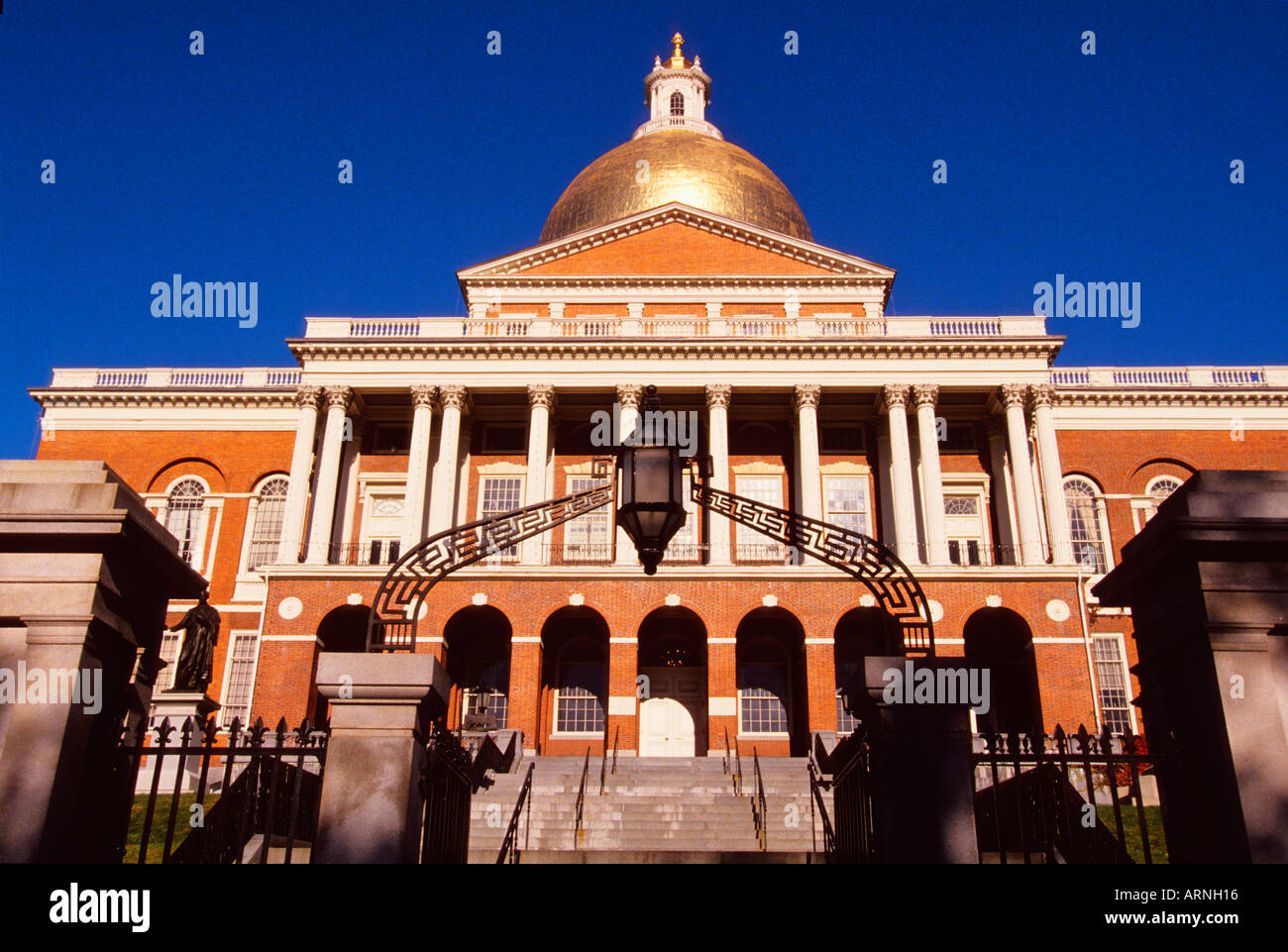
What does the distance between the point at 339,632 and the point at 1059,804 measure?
27.8 metres

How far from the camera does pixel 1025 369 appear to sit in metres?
37.1

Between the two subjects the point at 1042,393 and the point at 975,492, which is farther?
the point at 975,492

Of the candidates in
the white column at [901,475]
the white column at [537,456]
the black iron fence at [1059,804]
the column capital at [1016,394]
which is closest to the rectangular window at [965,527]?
the white column at [901,475]

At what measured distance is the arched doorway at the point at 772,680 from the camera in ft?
114

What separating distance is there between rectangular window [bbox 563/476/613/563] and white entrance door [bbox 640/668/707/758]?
410 cm

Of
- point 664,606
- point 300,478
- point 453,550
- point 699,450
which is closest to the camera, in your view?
point 453,550

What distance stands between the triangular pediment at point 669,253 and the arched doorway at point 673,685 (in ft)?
45.2

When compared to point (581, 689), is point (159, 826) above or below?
below

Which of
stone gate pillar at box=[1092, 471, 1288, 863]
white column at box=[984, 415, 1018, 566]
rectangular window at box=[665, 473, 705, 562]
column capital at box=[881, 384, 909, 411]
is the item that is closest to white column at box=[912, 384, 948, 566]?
column capital at box=[881, 384, 909, 411]

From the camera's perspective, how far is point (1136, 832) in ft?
62.5

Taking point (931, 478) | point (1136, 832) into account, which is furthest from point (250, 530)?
point (1136, 832)

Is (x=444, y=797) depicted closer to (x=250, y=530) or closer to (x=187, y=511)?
(x=250, y=530)

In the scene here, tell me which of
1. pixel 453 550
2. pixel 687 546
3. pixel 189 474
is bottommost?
pixel 453 550

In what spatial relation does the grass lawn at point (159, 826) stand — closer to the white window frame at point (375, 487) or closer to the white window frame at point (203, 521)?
the white window frame at point (375, 487)
